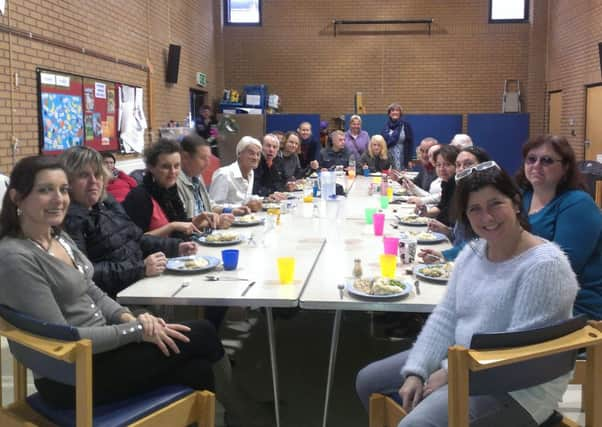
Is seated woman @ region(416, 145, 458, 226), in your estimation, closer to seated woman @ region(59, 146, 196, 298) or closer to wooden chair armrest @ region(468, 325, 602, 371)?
seated woman @ region(59, 146, 196, 298)

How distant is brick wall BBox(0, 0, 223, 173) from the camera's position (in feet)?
16.0

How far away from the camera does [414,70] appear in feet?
37.0

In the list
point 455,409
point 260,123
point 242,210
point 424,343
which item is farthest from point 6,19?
point 260,123

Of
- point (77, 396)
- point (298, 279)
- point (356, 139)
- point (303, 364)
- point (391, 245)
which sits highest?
point (356, 139)

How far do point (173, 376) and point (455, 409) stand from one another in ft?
3.19

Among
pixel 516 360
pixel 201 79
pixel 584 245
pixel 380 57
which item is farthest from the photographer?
pixel 380 57

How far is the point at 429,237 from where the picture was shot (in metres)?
3.22

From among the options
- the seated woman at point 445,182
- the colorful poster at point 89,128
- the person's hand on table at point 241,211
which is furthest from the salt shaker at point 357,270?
the colorful poster at point 89,128

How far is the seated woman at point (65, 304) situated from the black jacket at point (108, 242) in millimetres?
341

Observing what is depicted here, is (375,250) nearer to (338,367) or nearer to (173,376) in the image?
(338,367)

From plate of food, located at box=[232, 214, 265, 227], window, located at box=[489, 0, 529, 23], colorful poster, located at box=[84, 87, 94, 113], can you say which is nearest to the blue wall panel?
window, located at box=[489, 0, 529, 23]

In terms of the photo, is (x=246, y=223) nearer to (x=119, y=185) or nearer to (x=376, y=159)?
(x=119, y=185)

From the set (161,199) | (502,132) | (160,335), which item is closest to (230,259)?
(160,335)

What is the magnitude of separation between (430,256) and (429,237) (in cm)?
48
